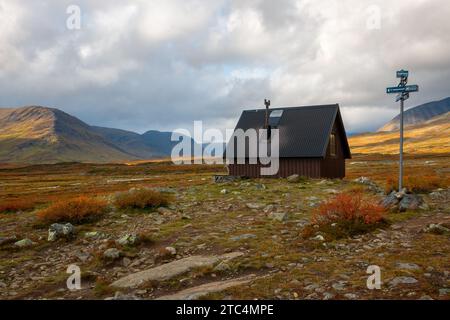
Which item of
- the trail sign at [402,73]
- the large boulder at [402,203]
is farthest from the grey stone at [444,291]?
the trail sign at [402,73]

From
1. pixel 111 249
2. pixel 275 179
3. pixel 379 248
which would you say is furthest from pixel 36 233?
pixel 275 179

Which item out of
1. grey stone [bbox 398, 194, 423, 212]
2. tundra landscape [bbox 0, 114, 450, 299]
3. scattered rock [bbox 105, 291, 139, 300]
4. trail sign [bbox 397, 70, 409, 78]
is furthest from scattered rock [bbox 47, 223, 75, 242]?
trail sign [bbox 397, 70, 409, 78]

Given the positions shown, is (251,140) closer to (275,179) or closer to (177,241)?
(275,179)

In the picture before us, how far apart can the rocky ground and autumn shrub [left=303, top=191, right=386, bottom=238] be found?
0.43m

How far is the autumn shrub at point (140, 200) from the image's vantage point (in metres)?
17.9

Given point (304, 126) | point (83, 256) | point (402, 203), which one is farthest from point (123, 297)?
point (304, 126)

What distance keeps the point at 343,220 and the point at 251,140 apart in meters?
22.9

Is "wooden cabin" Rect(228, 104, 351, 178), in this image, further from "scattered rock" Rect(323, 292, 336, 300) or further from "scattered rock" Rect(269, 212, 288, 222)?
"scattered rock" Rect(323, 292, 336, 300)

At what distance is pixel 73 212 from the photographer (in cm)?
1579

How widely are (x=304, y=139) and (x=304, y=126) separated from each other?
4.74ft

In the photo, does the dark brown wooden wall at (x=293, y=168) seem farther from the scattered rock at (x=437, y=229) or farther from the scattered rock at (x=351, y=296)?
the scattered rock at (x=351, y=296)

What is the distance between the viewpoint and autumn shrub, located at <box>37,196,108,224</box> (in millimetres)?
15680

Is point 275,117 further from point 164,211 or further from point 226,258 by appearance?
point 226,258
